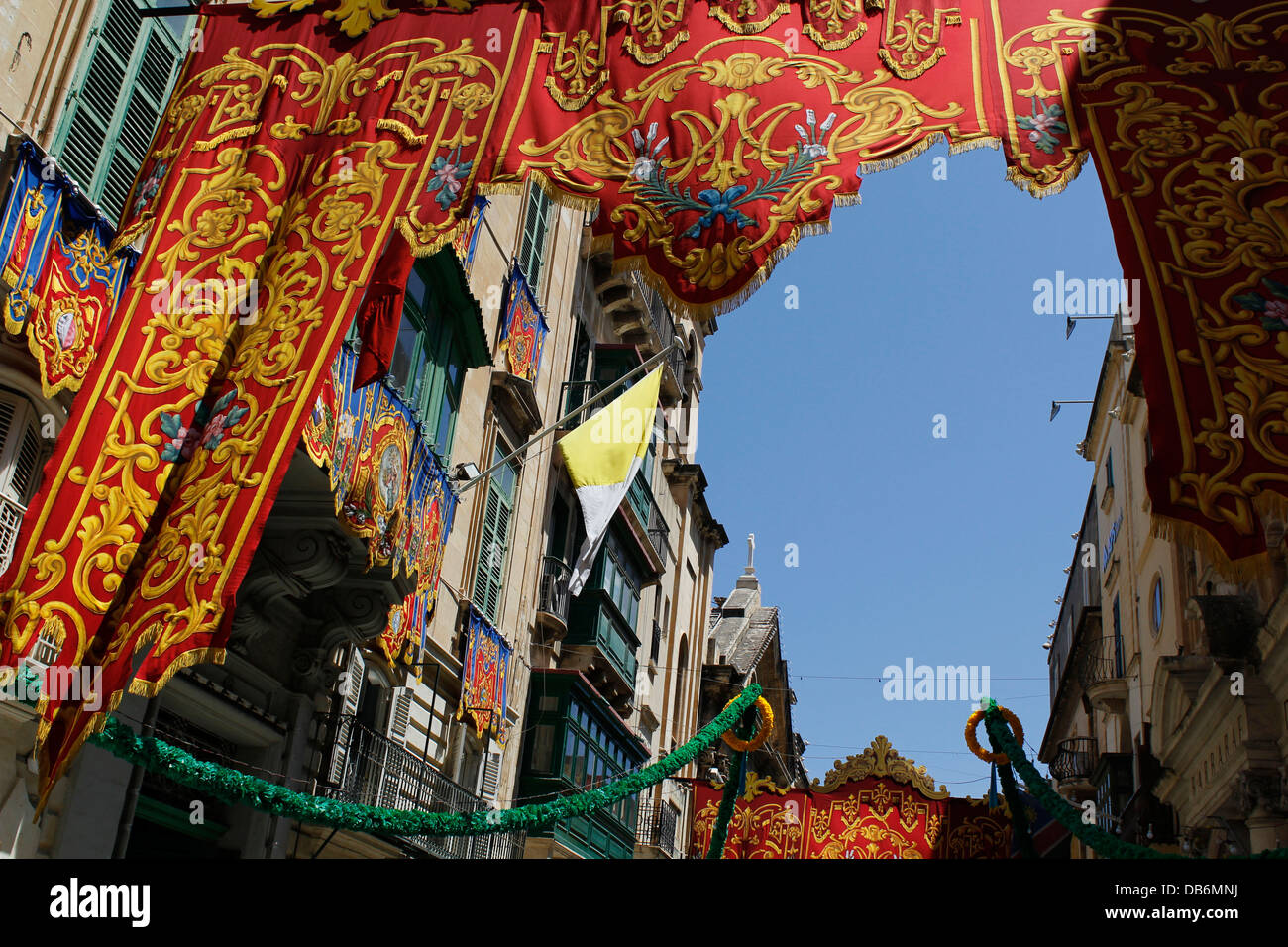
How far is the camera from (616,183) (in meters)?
8.39

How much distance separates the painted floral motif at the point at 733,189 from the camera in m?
8.09

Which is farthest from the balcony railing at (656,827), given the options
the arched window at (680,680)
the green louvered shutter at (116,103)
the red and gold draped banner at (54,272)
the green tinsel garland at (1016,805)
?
the red and gold draped banner at (54,272)

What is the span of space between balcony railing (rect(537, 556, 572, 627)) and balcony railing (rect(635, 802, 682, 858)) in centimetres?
725

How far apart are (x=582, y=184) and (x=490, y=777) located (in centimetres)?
1494

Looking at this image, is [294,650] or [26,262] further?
[294,650]

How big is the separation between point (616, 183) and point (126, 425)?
11.8 ft

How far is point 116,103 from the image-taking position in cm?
1055

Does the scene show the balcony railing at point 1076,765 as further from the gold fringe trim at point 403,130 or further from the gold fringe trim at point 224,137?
the gold fringe trim at point 224,137

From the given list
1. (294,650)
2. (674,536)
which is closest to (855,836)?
(294,650)

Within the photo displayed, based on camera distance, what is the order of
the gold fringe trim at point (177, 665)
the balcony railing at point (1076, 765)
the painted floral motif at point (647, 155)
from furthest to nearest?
the balcony railing at point (1076, 765), the painted floral motif at point (647, 155), the gold fringe trim at point (177, 665)

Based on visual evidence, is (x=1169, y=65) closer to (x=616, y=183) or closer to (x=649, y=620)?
(x=616, y=183)

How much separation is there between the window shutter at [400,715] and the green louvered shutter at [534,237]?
8.84m

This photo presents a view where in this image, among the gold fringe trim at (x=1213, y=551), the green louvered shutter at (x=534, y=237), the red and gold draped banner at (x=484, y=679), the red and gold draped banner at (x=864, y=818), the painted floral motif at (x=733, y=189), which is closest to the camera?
the gold fringe trim at (x=1213, y=551)

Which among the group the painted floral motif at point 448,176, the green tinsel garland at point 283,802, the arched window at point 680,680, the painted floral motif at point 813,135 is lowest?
the green tinsel garland at point 283,802
